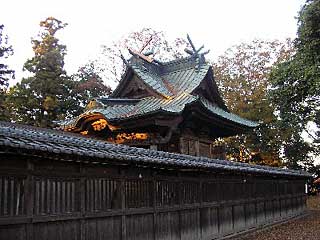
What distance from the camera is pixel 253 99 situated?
37500mm

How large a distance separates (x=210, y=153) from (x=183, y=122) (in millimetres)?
4479

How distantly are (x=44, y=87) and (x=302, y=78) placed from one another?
19810 mm

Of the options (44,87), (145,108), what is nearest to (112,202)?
(145,108)

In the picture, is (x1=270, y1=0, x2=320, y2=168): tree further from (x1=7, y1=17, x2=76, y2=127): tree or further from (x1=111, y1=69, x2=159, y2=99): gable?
(x1=7, y1=17, x2=76, y2=127): tree

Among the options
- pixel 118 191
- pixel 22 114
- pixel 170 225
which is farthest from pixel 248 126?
pixel 22 114

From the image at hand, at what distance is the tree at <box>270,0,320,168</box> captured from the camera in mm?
22250

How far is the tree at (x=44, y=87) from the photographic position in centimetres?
3094

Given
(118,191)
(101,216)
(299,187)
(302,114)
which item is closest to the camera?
(101,216)

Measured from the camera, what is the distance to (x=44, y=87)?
31.6 m

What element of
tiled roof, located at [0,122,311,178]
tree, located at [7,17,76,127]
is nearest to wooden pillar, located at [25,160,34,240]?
tiled roof, located at [0,122,311,178]

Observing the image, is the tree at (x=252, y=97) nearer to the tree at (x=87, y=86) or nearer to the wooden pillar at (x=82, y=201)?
the tree at (x=87, y=86)

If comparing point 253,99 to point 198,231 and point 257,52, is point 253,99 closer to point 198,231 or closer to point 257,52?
point 257,52

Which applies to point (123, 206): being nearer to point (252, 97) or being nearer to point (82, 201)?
point (82, 201)

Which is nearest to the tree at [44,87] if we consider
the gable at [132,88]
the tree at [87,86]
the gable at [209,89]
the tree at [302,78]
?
the tree at [87,86]
